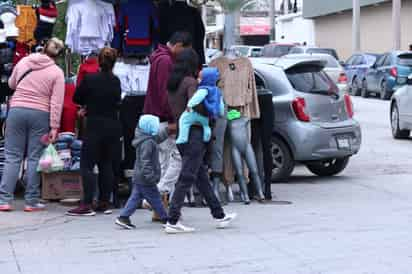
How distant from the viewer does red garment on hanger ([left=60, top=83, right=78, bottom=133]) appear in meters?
11.7

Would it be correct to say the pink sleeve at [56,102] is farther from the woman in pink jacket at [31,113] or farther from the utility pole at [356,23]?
the utility pole at [356,23]

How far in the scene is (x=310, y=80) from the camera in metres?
13.9

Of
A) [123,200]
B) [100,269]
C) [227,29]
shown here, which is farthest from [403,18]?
[100,269]

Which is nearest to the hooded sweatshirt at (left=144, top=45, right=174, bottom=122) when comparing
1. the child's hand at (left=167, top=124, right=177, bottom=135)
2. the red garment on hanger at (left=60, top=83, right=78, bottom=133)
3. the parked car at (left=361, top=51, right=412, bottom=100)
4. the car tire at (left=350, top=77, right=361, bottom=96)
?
the child's hand at (left=167, top=124, right=177, bottom=135)

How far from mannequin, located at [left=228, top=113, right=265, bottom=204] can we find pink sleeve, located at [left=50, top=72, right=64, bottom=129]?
2.14m

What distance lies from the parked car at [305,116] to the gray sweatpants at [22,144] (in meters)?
3.49

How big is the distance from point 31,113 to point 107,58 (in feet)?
3.46

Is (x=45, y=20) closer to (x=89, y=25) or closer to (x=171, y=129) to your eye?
(x=89, y=25)

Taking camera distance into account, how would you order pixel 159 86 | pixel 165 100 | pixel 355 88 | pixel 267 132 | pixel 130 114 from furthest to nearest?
1. pixel 355 88
2. pixel 267 132
3. pixel 130 114
4. pixel 159 86
5. pixel 165 100

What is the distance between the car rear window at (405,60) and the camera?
33281 mm

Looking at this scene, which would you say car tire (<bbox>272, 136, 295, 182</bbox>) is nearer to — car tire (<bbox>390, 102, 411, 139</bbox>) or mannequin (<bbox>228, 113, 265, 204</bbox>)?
mannequin (<bbox>228, 113, 265, 204</bbox>)

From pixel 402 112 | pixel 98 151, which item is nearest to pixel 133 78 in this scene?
pixel 98 151

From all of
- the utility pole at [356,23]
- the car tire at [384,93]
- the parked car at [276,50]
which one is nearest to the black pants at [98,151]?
the car tire at [384,93]

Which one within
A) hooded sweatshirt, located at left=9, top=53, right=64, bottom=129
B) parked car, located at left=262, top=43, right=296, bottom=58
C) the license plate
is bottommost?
parked car, located at left=262, top=43, right=296, bottom=58
